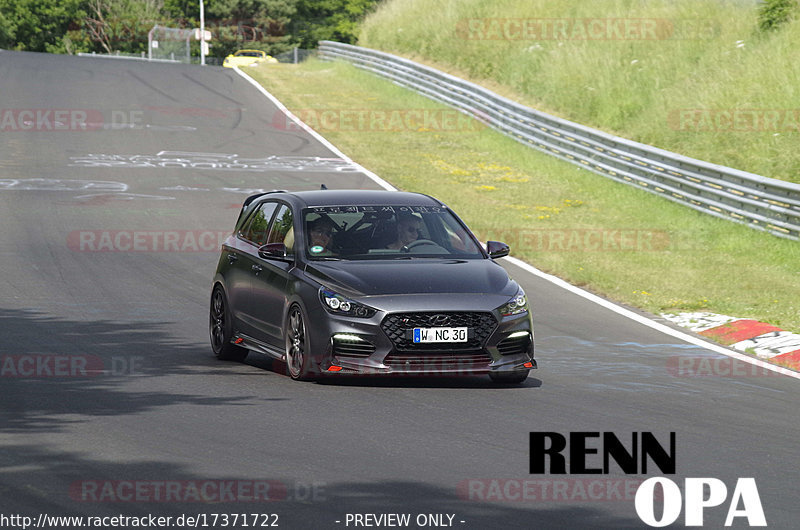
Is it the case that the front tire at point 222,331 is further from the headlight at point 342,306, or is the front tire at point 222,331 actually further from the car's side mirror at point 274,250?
the headlight at point 342,306

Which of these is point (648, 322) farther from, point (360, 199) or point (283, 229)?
point (283, 229)

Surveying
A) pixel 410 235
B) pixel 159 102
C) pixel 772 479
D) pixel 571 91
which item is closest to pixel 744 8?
pixel 571 91

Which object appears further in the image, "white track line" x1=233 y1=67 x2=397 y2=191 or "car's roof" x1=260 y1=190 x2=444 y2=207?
"white track line" x1=233 y1=67 x2=397 y2=191

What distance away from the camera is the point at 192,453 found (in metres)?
7.44

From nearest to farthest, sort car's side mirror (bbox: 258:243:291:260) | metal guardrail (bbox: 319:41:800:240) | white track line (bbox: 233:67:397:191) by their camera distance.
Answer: car's side mirror (bbox: 258:243:291:260) → metal guardrail (bbox: 319:41:800:240) → white track line (bbox: 233:67:397:191)

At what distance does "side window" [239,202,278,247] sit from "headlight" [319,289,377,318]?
6.41 ft

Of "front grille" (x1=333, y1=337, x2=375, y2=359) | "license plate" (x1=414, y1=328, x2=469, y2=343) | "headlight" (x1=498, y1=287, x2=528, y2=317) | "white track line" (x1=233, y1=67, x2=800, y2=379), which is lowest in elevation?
"white track line" (x1=233, y1=67, x2=800, y2=379)

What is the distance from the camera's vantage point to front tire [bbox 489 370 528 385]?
10.3 metres

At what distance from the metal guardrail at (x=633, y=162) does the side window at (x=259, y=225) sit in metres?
11.4

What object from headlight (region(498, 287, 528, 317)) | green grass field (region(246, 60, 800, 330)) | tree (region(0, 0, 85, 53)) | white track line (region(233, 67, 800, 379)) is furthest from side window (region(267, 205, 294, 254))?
tree (region(0, 0, 85, 53))

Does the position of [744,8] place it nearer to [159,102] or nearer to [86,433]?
[159,102]

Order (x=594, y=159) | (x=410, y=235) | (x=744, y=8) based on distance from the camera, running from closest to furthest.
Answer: (x=410, y=235)
(x=594, y=159)
(x=744, y=8)

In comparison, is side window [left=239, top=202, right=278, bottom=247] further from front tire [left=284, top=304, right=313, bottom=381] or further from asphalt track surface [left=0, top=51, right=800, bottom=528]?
front tire [left=284, top=304, right=313, bottom=381]

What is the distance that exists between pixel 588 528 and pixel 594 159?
23.7 m
